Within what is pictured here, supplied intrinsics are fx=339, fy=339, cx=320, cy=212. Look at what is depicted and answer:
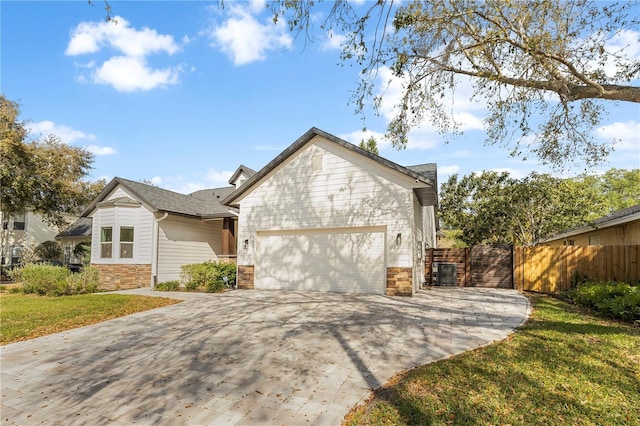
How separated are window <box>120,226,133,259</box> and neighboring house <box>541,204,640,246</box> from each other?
63.8 ft

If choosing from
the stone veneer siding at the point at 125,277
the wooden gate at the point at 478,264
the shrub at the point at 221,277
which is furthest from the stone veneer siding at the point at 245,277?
the wooden gate at the point at 478,264

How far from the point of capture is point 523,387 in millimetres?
4031

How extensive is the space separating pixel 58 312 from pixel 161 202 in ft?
25.7

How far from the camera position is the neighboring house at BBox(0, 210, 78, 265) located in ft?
84.7

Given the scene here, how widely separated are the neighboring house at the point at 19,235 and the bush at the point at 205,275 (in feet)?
62.6

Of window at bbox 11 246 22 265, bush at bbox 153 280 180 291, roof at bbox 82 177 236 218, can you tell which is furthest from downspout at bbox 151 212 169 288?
window at bbox 11 246 22 265

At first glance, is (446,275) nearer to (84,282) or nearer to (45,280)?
(84,282)

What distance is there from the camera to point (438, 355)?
525 centimetres

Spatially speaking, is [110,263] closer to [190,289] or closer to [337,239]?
[190,289]

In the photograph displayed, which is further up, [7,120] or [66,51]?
[7,120]

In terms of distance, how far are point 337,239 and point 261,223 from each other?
3.19m

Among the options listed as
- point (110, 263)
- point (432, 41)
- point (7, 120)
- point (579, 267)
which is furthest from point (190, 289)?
point (7, 120)

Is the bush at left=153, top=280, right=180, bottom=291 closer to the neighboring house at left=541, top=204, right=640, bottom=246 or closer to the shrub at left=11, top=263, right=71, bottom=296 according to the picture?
the shrub at left=11, top=263, right=71, bottom=296

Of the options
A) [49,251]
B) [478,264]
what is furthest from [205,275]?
[49,251]
